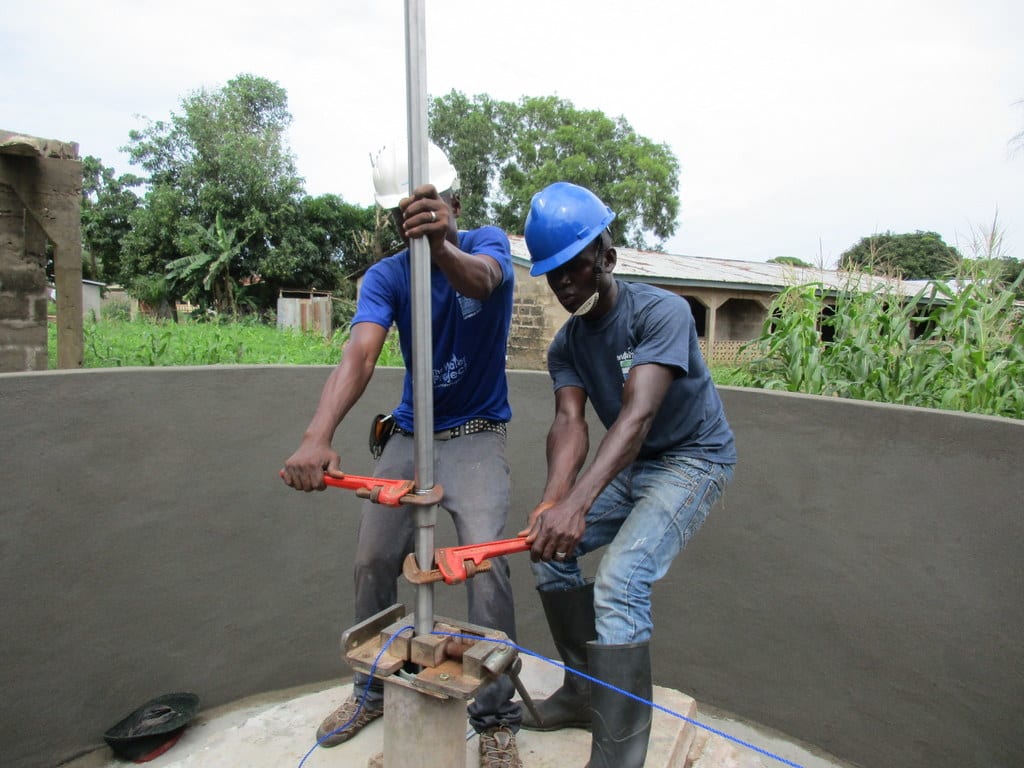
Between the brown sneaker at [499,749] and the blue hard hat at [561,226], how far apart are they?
1.49 metres

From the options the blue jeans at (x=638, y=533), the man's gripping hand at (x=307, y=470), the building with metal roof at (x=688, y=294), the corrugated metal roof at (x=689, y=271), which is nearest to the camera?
the man's gripping hand at (x=307, y=470)

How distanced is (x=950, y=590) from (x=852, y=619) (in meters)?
0.40

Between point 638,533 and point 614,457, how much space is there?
32 centimetres

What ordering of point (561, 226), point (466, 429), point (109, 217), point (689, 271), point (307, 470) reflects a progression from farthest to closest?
point (109, 217), point (689, 271), point (466, 429), point (561, 226), point (307, 470)

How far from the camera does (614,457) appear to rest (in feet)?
6.18

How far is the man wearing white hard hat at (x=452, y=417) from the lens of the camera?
226cm

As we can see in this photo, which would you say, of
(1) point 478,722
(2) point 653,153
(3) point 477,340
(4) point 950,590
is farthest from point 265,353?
(2) point 653,153

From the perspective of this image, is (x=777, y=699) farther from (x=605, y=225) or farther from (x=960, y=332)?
(x=605, y=225)

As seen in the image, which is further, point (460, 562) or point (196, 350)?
point (196, 350)

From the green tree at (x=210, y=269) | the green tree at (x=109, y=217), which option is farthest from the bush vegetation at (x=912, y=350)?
the green tree at (x=109, y=217)

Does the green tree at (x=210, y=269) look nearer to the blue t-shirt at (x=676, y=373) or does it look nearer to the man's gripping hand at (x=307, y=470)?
the blue t-shirt at (x=676, y=373)

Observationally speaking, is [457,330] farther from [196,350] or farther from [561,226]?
[196,350]

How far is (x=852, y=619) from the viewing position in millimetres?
2986

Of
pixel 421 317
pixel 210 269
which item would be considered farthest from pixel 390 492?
pixel 210 269
